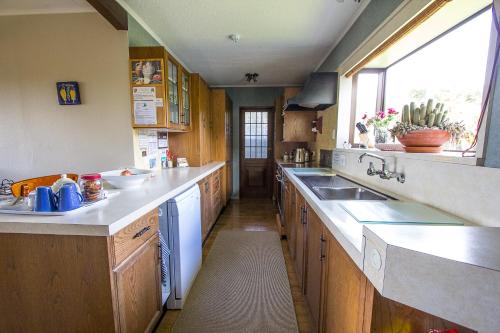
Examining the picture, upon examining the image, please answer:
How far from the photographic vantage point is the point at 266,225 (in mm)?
3180

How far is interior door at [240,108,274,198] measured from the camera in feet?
15.5

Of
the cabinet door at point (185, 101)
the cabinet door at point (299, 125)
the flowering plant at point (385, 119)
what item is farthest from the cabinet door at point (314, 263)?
the cabinet door at point (299, 125)

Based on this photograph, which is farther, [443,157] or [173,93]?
[173,93]

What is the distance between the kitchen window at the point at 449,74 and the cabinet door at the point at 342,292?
93 cm

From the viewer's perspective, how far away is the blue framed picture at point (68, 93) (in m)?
2.03

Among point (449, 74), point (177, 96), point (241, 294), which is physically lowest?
point (241, 294)

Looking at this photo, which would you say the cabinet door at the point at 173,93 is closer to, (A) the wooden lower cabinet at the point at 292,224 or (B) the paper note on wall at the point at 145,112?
(B) the paper note on wall at the point at 145,112

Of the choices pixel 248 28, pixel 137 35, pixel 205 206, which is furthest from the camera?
pixel 205 206

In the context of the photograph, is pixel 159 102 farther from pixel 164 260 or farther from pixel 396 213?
pixel 396 213

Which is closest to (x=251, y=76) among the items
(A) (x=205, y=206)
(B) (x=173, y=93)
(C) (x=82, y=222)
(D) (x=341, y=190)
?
(B) (x=173, y=93)

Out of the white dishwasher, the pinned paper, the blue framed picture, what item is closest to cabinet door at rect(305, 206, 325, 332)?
the white dishwasher

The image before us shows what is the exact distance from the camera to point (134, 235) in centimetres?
107

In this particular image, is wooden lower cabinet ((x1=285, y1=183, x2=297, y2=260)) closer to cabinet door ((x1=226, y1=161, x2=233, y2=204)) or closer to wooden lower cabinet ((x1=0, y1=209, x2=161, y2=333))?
wooden lower cabinet ((x1=0, y1=209, x2=161, y2=333))

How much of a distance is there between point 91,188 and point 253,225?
2.35m
